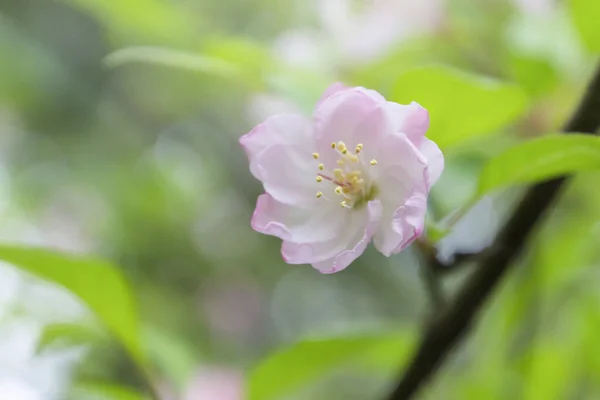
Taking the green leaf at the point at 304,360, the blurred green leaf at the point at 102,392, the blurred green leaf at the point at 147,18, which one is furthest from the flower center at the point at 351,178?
the blurred green leaf at the point at 147,18

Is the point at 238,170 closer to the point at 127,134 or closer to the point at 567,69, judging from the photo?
the point at 127,134

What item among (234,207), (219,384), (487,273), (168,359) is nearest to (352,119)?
(487,273)

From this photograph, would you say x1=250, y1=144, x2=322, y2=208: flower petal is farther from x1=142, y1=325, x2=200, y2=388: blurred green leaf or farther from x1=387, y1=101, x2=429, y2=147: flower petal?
x1=142, y1=325, x2=200, y2=388: blurred green leaf

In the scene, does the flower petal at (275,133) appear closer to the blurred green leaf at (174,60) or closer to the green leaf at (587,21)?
the blurred green leaf at (174,60)

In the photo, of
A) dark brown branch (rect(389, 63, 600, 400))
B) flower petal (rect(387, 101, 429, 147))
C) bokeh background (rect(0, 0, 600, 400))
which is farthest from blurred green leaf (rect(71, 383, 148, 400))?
flower petal (rect(387, 101, 429, 147))

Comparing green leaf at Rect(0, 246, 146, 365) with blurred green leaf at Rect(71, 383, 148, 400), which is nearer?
green leaf at Rect(0, 246, 146, 365)
